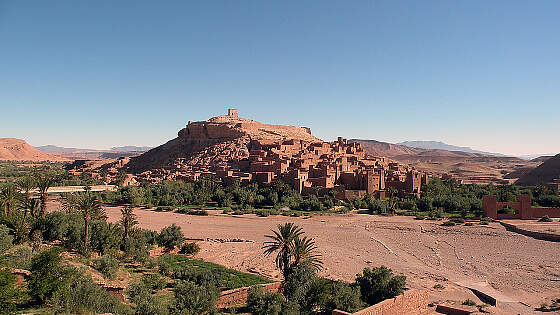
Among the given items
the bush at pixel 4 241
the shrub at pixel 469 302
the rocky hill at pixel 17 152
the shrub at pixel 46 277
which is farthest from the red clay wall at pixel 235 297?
the rocky hill at pixel 17 152

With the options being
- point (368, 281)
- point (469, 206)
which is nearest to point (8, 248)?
point (368, 281)

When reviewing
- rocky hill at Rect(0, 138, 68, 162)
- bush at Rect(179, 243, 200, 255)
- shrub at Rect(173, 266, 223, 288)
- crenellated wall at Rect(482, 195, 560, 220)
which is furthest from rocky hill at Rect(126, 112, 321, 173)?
rocky hill at Rect(0, 138, 68, 162)

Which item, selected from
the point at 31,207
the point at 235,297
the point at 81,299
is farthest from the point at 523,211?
the point at 31,207

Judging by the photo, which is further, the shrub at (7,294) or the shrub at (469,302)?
the shrub at (469,302)

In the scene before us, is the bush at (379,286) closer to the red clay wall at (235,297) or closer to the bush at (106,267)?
the red clay wall at (235,297)

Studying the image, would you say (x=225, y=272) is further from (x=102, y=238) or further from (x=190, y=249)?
(x=102, y=238)
